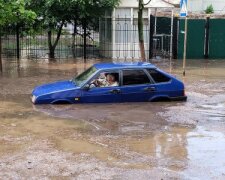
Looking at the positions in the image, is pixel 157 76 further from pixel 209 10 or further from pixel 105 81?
pixel 209 10

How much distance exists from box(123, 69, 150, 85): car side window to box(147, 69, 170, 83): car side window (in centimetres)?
18

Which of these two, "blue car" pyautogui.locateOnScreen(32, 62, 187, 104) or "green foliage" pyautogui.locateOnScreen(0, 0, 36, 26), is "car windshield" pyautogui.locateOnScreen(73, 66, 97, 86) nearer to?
"blue car" pyautogui.locateOnScreen(32, 62, 187, 104)

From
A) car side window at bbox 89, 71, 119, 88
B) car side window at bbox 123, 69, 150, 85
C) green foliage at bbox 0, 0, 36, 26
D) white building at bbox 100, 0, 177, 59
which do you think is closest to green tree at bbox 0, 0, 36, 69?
green foliage at bbox 0, 0, 36, 26

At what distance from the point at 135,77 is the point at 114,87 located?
667 millimetres

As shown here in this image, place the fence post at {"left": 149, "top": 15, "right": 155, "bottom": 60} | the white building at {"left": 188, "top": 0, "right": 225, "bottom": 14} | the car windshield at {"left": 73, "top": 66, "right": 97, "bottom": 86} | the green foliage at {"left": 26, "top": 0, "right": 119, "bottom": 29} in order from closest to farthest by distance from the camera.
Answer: the car windshield at {"left": 73, "top": 66, "right": 97, "bottom": 86}, the green foliage at {"left": 26, "top": 0, "right": 119, "bottom": 29}, the fence post at {"left": 149, "top": 15, "right": 155, "bottom": 60}, the white building at {"left": 188, "top": 0, "right": 225, "bottom": 14}

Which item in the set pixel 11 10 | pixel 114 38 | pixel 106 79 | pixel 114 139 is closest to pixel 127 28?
pixel 114 38

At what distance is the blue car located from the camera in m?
13.5

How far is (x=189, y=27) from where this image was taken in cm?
2548

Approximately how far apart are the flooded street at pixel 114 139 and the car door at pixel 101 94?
17cm

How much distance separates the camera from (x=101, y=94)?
1362 cm

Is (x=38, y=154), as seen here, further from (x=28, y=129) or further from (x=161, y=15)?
(x=161, y=15)

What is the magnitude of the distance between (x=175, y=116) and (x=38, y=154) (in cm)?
457

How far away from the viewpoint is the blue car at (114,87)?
44.2ft

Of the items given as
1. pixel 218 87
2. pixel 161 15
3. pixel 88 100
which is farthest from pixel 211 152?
pixel 161 15
